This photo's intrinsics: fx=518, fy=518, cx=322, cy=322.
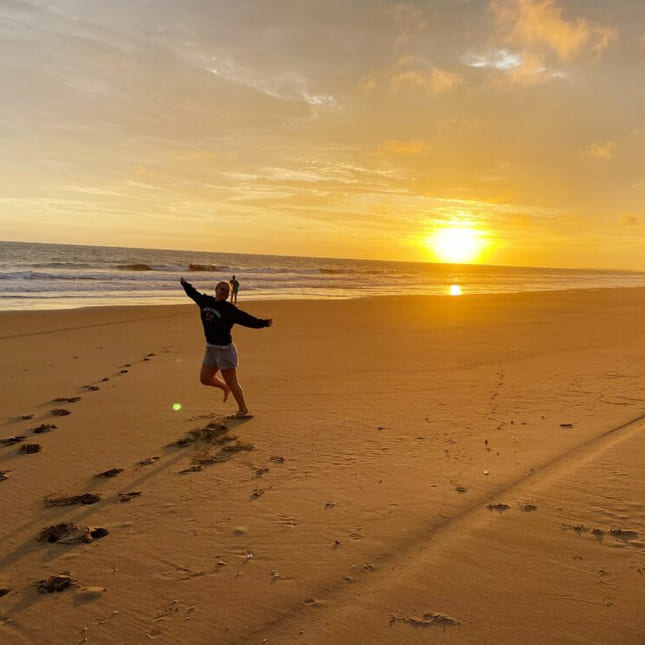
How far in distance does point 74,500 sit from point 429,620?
10.5 feet

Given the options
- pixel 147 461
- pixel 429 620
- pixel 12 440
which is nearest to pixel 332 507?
pixel 429 620

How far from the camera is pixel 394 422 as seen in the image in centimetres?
680

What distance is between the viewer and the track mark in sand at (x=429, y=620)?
3027 mm

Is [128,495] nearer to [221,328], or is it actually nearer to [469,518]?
[221,328]

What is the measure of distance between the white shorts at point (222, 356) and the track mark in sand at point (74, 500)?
103 inches

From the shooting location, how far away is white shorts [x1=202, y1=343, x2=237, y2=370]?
6938 millimetres

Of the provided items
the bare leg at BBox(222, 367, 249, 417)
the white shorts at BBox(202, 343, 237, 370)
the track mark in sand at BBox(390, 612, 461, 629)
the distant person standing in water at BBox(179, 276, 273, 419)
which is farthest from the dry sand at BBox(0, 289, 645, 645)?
the white shorts at BBox(202, 343, 237, 370)

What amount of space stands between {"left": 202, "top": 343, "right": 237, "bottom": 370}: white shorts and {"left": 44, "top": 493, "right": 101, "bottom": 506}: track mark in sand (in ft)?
8.58

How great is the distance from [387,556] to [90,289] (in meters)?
31.3

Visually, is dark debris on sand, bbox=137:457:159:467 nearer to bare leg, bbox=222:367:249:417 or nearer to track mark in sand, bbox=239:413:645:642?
bare leg, bbox=222:367:249:417

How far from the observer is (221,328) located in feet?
22.5

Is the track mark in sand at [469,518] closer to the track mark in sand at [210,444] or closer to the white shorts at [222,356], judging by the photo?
the track mark in sand at [210,444]

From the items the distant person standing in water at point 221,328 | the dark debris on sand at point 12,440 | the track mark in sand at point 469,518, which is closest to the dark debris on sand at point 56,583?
the track mark in sand at point 469,518

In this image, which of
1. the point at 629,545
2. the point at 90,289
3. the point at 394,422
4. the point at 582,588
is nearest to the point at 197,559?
the point at 582,588
